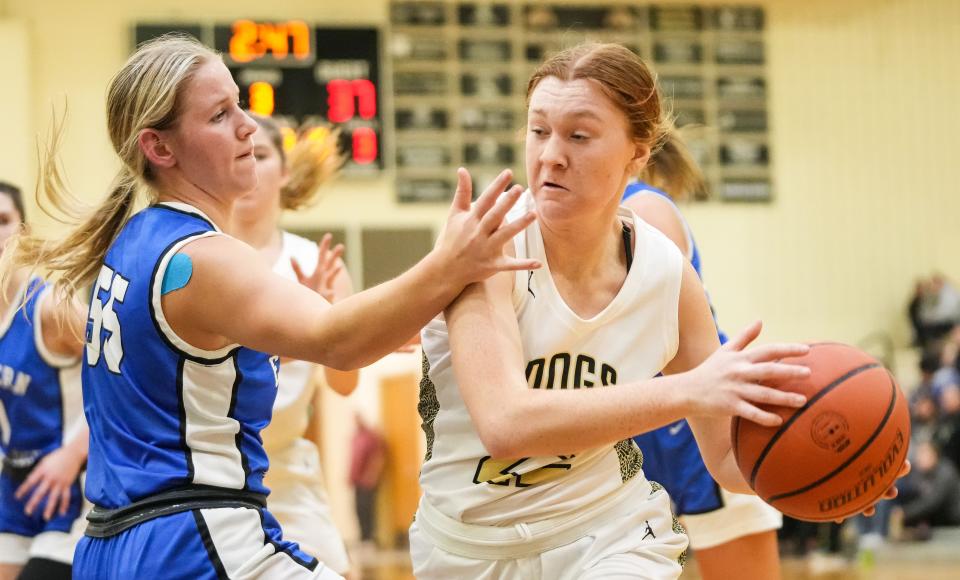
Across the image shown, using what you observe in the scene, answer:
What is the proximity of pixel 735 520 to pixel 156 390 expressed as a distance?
202 cm

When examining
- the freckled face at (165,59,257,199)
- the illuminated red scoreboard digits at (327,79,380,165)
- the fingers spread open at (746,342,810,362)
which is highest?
the illuminated red scoreboard digits at (327,79,380,165)

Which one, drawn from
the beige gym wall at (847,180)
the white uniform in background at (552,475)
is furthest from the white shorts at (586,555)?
the beige gym wall at (847,180)

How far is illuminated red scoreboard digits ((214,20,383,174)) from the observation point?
10.8 m

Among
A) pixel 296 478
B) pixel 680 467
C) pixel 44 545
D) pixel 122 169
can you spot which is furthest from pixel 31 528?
pixel 680 467

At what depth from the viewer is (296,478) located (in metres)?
4.26

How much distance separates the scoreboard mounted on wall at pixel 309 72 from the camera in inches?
424

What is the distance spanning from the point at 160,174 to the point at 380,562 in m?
10.00

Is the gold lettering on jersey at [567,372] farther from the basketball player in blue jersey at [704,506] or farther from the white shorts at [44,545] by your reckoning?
the white shorts at [44,545]

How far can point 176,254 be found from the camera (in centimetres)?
236

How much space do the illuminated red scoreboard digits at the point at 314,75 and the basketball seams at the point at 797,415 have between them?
28.2 ft

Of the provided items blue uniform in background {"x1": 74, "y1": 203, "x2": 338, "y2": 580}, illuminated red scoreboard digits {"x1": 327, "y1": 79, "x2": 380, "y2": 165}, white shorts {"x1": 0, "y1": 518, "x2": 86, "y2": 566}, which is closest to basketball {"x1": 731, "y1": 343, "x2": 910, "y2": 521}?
blue uniform in background {"x1": 74, "y1": 203, "x2": 338, "y2": 580}

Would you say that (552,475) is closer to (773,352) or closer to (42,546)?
(773,352)

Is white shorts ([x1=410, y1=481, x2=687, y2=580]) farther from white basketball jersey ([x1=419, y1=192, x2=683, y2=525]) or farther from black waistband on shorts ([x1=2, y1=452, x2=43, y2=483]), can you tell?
black waistband on shorts ([x1=2, y1=452, x2=43, y2=483])

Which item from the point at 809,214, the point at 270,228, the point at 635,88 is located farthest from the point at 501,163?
the point at 635,88
